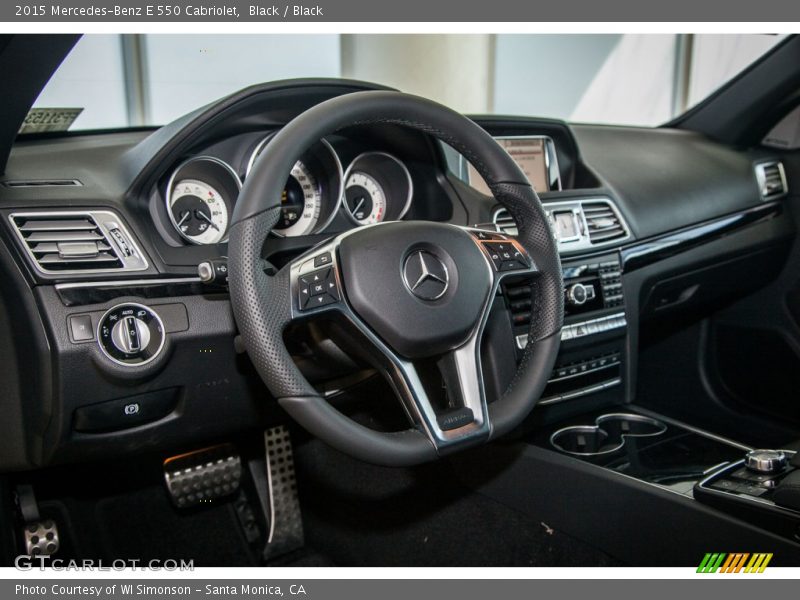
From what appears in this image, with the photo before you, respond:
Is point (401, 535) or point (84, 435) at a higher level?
point (84, 435)

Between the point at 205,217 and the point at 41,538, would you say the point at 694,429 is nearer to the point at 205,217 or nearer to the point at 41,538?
the point at 205,217

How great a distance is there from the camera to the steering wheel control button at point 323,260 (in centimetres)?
109

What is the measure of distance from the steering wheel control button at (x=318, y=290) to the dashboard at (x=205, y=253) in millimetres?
122

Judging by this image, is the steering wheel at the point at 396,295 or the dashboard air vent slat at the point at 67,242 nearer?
the steering wheel at the point at 396,295

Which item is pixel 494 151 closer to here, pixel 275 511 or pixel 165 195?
pixel 165 195

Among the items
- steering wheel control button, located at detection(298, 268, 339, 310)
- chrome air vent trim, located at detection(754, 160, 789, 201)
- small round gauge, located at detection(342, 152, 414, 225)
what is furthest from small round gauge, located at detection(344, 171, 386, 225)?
chrome air vent trim, located at detection(754, 160, 789, 201)

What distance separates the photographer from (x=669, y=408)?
249cm

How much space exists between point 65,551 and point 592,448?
1182mm

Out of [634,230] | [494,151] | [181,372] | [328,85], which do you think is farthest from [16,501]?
[634,230]

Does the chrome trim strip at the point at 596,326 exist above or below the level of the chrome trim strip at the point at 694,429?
above

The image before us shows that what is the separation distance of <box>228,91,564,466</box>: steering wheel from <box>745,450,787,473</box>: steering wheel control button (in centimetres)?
51

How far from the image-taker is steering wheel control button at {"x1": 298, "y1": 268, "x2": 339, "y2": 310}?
1.07 m

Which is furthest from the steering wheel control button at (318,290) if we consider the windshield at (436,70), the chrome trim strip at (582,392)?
the chrome trim strip at (582,392)

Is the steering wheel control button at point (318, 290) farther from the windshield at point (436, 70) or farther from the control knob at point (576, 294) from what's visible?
the control knob at point (576, 294)
